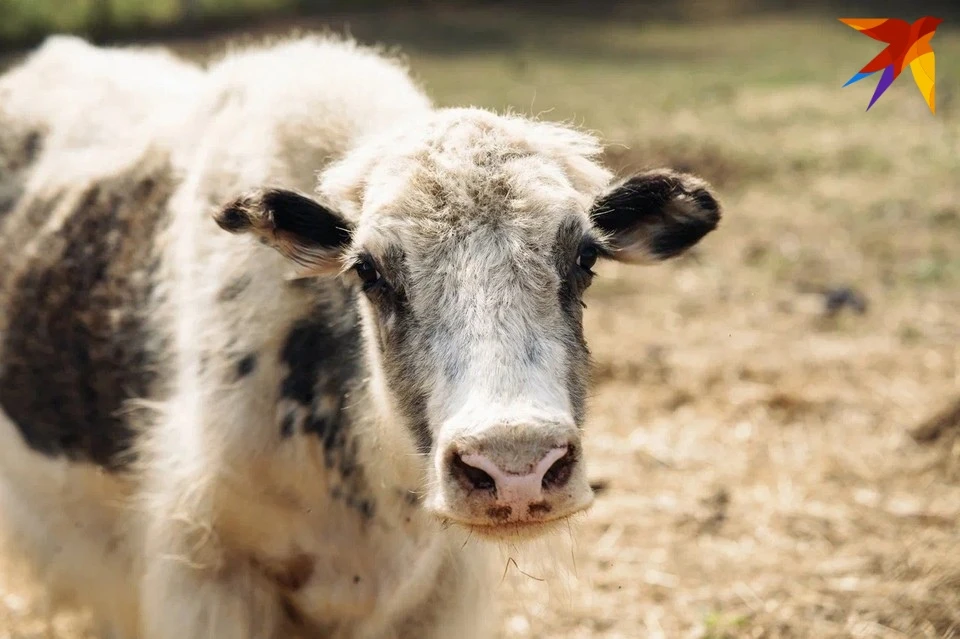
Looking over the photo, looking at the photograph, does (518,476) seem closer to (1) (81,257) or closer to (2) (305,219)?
(2) (305,219)

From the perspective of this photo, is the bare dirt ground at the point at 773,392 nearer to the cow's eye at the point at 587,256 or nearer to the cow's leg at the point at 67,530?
the cow's leg at the point at 67,530

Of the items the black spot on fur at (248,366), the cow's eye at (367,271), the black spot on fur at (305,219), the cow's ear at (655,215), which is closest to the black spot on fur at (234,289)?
the black spot on fur at (248,366)

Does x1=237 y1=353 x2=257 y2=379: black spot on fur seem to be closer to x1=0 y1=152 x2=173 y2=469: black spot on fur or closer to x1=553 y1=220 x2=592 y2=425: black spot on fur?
x1=0 y1=152 x2=173 y2=469: black spot on fur

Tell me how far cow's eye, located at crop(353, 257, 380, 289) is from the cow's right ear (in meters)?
0.18

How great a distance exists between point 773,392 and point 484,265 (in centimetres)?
439

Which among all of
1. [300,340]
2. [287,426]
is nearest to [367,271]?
[300,340]

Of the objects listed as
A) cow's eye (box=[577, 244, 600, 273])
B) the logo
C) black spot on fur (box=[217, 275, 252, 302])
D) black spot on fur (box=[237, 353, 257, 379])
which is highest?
the logo

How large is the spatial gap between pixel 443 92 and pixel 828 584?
32.8 ft

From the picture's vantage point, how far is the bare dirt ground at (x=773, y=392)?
16.5 feet

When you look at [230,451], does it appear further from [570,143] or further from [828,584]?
[828,584]

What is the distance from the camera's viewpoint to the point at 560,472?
Answer: 2.79 m

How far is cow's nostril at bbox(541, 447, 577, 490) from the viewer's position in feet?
9.08

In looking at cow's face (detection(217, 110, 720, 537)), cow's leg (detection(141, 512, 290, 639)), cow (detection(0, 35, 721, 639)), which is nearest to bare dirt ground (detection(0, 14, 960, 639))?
cow (detection(0, 35, 721, 639))

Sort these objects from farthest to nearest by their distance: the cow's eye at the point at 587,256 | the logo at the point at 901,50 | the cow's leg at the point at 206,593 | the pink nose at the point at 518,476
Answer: the cow's leg at the point at 206,593 < the cow's eye at the point at 587,256 < the logo at the point at 901,50 < the pink nose at the point at 518,476
